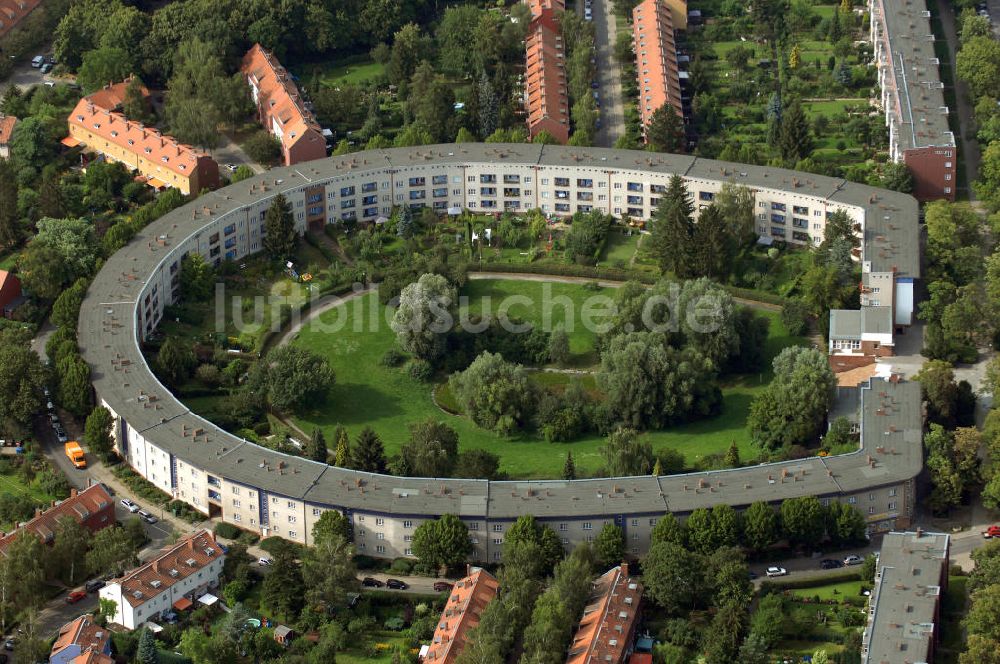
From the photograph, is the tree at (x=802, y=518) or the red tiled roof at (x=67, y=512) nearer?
the tree at (x=802, y=518)

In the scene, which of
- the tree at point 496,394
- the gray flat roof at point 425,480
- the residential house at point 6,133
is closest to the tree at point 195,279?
the gray flat roof at point 425,480

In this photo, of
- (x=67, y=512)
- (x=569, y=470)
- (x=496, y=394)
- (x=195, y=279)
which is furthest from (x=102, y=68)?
(x=569, y=470)

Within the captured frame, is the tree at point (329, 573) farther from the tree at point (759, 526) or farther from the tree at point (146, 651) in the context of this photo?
the tree at point (759, 526)

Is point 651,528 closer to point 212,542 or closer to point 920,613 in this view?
point 920,613

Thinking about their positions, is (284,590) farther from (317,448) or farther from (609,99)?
(609,99)

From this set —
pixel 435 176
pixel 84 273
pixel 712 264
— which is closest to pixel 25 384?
pixel 84 273
